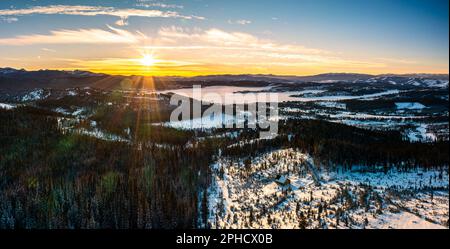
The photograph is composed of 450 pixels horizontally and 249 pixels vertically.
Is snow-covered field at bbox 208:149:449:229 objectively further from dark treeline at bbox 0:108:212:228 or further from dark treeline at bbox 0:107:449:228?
dark treeline at bbox 0:108:212:228

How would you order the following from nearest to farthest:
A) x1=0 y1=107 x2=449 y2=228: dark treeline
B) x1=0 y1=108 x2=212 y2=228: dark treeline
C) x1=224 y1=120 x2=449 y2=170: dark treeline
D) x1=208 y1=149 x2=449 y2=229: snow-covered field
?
x1=208 y1=149 x2=449 y2=229: snow-covered field → x1=0 y1=108 x2=212 y2=228: dark treeline → x1=0 y1=107 x2=449 y2=228: dark treeline → x1=224 y1=120 x2=449 y2=170: dark treeline

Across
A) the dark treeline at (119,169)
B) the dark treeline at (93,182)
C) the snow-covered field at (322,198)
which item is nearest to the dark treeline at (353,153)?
the dark treeline at (119,169)

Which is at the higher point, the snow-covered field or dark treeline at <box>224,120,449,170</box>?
dark treeline at <box>224,120,449,170</box>

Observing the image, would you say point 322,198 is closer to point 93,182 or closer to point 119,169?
point 93,182

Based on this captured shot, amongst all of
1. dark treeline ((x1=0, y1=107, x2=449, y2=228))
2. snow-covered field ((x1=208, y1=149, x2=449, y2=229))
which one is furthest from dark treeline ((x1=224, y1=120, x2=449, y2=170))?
snow-covered field ((x1=208, y1=149, x2=449, y2=229))

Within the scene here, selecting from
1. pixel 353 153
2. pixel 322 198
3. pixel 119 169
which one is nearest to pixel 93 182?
pixel 119 169

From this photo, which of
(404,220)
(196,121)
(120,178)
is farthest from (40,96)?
(404,220)
